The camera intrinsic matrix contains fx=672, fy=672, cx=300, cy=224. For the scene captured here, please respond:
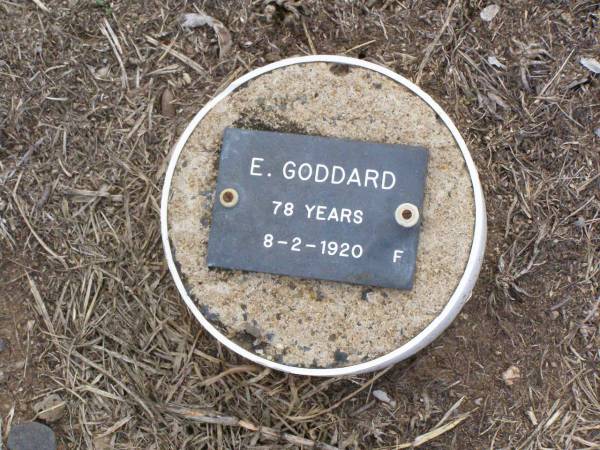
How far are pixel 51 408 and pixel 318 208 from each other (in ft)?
3.11

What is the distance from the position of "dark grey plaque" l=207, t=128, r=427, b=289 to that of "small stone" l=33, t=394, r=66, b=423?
63cm

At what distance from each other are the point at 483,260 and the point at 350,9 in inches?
32.6

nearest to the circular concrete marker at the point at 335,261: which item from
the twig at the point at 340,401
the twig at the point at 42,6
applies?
the twig at the point at 340,401

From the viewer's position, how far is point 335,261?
165cm

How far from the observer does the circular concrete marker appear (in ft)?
5.41

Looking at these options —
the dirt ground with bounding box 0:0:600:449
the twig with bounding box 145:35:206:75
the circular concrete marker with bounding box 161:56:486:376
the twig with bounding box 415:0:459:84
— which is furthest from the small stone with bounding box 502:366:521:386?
the twig with bounding box 145:35:206:75

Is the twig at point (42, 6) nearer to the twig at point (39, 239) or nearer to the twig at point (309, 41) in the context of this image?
the twig at point (39, 239)

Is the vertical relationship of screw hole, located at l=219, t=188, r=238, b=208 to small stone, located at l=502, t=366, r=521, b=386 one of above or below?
above

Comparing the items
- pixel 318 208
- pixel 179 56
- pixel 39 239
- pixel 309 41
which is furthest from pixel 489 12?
pixel 39 239

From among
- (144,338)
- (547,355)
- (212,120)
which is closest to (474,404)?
(547,355)

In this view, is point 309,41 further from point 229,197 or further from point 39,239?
point 39,239

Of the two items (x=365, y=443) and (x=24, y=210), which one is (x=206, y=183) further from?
(x=365, y=443)

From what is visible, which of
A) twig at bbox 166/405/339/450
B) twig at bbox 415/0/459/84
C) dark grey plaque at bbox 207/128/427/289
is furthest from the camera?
twig at bbox 415/0/459/84

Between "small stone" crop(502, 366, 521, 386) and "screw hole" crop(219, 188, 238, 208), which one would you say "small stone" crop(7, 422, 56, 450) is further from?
"small stone" crop(502, 366, 521, 386)
